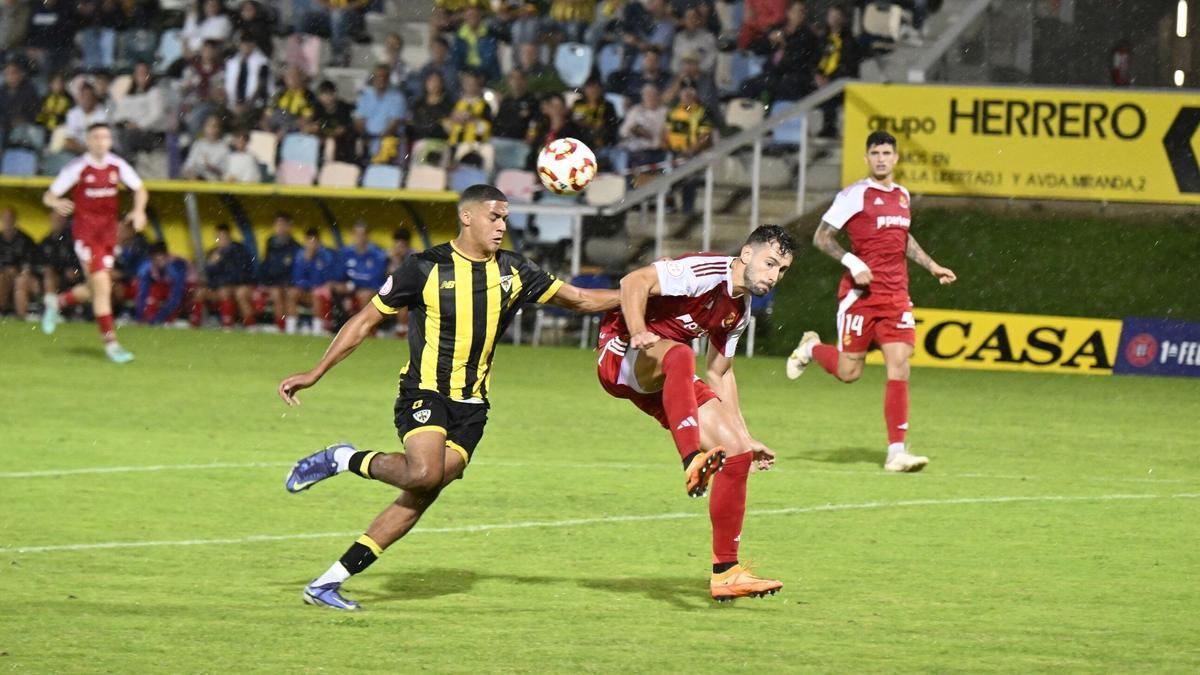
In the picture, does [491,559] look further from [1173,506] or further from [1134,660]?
[1173,506]

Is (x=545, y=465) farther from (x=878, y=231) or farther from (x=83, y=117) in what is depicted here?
(x=83, y=117)

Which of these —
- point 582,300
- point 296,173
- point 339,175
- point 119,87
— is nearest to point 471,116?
point 339,175

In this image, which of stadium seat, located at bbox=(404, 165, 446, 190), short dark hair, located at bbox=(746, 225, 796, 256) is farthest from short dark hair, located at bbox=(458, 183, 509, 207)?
stadium seat, located at bbox=(404, 165, 446, 190)

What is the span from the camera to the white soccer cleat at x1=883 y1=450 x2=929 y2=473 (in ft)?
39.8

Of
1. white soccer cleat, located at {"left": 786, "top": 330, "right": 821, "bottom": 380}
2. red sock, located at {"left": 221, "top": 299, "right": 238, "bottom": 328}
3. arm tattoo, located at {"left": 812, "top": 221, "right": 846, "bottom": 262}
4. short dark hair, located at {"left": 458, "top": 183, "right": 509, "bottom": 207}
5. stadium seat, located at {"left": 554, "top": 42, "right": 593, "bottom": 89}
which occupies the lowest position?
red sock, located at {"left": 221, "top": 299, "right": 238, "bottom": 328}

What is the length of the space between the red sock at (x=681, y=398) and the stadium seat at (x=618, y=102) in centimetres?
1455

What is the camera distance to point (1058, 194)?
19.9 metres

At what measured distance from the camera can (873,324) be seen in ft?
41.3

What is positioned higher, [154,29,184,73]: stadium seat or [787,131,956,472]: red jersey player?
[154,29,184,73]: stadium seat

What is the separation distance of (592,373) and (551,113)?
446 cm

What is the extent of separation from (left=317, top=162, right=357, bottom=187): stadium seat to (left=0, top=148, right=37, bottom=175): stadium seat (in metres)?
4.06

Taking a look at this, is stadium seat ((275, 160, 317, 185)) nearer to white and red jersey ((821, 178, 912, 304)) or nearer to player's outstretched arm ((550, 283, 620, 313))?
white and red jersey ((821, 178, 912, 304))

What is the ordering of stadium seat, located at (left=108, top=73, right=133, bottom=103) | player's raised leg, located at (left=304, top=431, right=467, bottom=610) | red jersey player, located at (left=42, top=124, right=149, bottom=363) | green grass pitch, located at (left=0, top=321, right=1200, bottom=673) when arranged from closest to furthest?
1. green grass pitch, located at (left=0, top=321, right=1200, bottom=673)
2. player's raised leg, located at (left=304, top=431, right=467, bottom=610)
3. red jersey player, located at (left=42, top=124, right=149, bottom=363)
4. stadium seat, located at (left=108, top=73, right=133, bottom=103)

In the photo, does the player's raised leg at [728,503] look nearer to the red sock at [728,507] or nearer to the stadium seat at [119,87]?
the red sock at [728,507]
